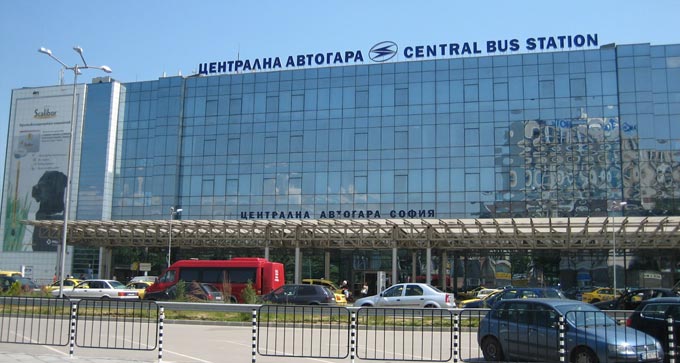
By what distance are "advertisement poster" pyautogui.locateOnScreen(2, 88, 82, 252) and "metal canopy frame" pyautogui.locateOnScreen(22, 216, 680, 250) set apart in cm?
1542

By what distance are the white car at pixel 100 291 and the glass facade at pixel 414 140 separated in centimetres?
2726

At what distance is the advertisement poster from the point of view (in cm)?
6931

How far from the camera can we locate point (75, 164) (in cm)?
6969

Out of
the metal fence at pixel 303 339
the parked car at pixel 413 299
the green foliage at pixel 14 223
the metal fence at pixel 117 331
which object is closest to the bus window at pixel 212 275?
the parked car at pixel 413 299

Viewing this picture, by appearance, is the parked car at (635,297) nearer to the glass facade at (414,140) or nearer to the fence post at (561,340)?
the fence post at (561,340)

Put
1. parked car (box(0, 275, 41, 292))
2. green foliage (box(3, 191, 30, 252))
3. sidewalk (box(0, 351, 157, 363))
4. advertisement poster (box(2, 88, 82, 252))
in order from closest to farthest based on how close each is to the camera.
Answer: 1. sidewalk (box(0, 351, 157, 363))
2. parked car (box(0, 275, 41, 292))
3. advertisement poster (box(2, 88, 82, 252))
4. green foliage (box(3, 191, 30, 252))

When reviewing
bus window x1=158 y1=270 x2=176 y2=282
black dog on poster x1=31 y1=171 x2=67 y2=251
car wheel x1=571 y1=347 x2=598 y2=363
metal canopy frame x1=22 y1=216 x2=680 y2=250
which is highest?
black dog on poster x1=31 y1=171 x2=67 y2=251

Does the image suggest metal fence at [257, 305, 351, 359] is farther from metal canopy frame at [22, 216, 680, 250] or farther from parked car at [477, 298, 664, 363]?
metal canopy frame at [22, 216, 680, 250]

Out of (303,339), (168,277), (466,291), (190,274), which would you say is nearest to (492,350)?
(303,339)

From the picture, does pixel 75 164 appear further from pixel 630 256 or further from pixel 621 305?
pixel 621 305

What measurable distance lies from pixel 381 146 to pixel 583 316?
48336 mm

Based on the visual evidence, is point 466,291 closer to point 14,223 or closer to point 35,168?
Answer: point 35,168

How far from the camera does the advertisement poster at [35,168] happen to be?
6931 centimetres

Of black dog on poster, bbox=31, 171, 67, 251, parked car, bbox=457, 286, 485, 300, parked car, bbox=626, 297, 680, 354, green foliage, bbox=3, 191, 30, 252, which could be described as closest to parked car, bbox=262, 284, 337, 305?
parked car, bbox=626, 297, 680, 354
